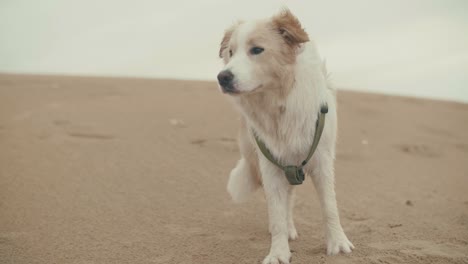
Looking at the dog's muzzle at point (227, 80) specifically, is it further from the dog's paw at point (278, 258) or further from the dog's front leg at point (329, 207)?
the dog's paw at point (278, 258)

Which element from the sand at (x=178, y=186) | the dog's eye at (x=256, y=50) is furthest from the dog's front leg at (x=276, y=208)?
the dog's eye at (x=256, y=50)

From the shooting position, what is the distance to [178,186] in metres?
5.13

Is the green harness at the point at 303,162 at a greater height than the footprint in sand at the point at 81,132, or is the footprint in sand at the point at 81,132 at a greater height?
the green harness at the point at 303,162

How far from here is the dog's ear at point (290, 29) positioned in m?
3.28

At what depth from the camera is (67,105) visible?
824 cm

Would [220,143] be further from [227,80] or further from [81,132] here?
[227,80]

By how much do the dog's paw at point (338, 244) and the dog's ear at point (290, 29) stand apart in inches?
53.1

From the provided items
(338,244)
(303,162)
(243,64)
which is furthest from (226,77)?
(338,244)

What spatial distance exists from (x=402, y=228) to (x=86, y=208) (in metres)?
2.71

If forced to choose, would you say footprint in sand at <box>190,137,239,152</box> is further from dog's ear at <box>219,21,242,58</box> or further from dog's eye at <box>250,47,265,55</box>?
dog's eye at <box>250,47,265,55</box>

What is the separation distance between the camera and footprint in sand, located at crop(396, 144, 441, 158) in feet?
24.3

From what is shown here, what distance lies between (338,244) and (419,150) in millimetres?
4738

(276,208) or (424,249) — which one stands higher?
(276,208)

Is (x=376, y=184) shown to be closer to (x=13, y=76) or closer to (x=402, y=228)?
(x=402, y=228)
